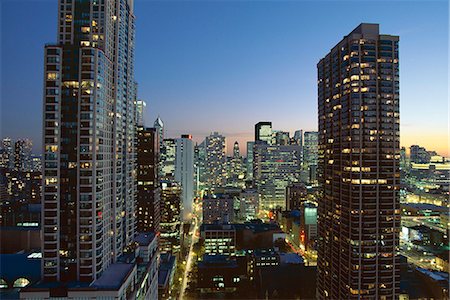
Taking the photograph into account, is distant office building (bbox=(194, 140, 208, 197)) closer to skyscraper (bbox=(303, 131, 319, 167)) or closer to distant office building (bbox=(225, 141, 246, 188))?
distant office building (bbox=(225, 141, 246, 188))

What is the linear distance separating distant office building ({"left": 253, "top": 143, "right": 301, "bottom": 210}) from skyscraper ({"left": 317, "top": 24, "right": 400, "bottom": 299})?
36447mm

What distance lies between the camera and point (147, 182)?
1057 inches

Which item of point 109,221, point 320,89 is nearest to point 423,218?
point 320,89

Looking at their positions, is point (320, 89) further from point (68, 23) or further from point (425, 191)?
point (425, 191)

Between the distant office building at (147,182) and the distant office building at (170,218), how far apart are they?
180 centimetres

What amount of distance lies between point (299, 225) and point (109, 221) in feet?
75.0

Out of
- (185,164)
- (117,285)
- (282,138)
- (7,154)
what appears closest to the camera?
(117,285)

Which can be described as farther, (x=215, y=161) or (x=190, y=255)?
(x=215, y=161)

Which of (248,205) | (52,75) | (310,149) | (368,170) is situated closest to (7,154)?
(248,205)

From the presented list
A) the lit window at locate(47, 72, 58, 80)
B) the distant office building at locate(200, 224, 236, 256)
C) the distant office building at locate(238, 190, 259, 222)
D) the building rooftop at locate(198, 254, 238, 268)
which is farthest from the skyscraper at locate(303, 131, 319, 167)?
the lit window at locate(47, 72, 58, 80)

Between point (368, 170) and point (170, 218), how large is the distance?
20976 mm

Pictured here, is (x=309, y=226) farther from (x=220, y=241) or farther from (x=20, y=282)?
(x=20, y=282)

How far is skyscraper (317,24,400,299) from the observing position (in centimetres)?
1513

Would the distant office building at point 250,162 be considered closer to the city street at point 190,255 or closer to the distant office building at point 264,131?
the distant office building at point 264,131
